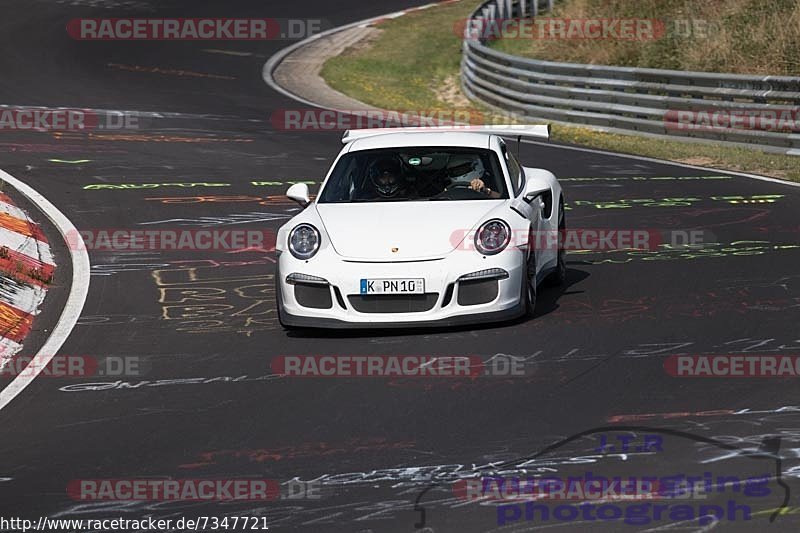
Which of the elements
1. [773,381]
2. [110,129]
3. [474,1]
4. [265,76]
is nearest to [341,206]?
[773,381]

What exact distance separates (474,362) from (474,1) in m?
32.1

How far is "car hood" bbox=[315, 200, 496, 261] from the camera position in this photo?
363 inches

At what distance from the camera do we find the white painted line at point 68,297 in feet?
28.1

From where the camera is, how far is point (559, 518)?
5.70m

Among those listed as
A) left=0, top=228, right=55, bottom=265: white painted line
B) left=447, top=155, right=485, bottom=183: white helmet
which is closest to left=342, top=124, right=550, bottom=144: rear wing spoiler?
left=447, top=155, right=485, bottom=183: white helmet

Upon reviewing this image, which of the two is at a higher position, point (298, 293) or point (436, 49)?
point (436, 49)

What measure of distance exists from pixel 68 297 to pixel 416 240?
3.36 metres

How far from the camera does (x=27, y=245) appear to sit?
1250cm

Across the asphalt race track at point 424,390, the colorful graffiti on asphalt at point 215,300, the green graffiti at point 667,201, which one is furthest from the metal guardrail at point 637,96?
the colorful graffiti on asphalt at point 215,300

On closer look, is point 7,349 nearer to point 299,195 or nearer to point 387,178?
point 299,195

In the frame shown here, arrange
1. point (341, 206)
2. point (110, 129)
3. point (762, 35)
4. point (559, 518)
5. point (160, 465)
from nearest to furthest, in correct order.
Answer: point (559, 518)
point (160, 465)
point (341, 206)
point (110, 129)
point (762, 35)

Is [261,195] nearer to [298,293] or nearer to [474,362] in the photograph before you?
[298,293]

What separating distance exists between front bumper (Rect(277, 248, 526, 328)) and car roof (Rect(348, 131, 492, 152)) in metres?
1.54

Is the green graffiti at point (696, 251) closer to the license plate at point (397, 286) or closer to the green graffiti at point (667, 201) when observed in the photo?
the green graffiti at point (667, 201)
